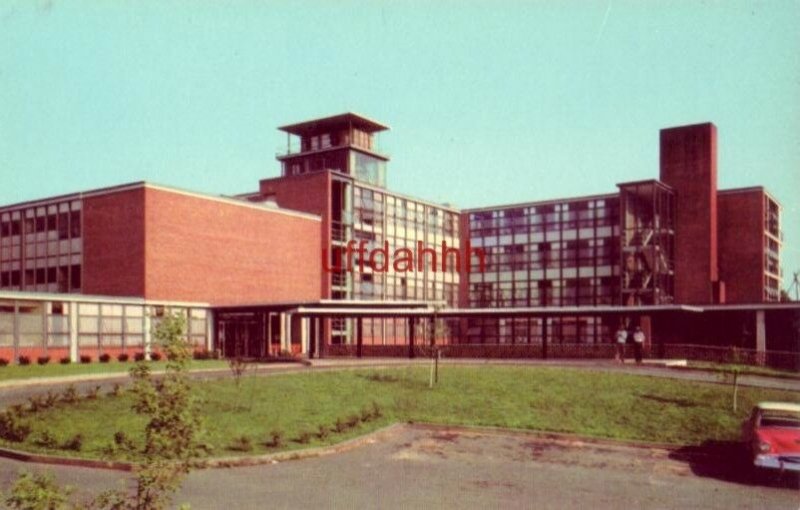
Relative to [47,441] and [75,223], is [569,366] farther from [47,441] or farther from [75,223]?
[75,223]

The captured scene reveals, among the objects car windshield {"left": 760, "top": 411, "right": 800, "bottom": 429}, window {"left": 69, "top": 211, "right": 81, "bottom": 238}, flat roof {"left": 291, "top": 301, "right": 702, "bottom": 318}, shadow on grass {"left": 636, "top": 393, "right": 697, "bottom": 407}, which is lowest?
shadow on grass {"left": 636, "top": 393, "right": 697, "bottom": 407}

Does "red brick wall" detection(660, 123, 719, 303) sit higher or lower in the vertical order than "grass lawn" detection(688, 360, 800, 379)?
higher

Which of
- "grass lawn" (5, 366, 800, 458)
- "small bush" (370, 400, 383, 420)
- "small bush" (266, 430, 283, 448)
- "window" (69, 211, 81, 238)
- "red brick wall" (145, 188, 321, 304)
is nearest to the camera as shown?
"small bush" (266, 430, 283, 448)

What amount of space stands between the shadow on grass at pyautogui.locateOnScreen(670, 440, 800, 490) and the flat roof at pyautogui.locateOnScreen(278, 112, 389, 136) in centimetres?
5067

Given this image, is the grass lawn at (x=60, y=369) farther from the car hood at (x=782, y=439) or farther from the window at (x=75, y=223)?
the car hood at (x=782, y=439)

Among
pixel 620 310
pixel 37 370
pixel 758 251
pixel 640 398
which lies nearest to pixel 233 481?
pixel 640 398

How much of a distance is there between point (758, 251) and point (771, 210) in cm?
602

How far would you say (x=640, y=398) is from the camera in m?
22.9

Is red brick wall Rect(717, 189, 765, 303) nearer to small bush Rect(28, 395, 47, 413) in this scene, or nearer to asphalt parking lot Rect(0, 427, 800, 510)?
asphalt parking lot Rect(0, 427, 800, 510)

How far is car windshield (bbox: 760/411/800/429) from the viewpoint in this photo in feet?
51.3

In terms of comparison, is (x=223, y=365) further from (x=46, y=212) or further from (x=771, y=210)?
(x=771, y=210)

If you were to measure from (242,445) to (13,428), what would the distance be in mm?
5326

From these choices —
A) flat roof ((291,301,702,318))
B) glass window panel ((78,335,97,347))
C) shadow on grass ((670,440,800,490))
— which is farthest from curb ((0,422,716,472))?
glass window panel ((78,335,97,347))

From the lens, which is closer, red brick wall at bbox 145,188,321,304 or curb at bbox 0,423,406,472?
curb at bbox 0,423,406,472
